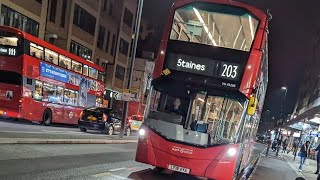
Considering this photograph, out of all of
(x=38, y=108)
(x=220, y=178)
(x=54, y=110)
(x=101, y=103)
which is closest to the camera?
(x=220, y=178)

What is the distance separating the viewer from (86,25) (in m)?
39.7

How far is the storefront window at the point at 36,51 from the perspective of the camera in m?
20.7

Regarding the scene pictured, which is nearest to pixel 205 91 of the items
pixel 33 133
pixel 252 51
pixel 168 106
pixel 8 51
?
pixel 168 106

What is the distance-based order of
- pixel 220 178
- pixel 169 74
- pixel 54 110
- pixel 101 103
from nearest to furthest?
pixel 220 178
pixel 169 74
pixel 54 110
pixel 101 103

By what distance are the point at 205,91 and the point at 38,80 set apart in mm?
14201

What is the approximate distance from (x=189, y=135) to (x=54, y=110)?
1630 cm

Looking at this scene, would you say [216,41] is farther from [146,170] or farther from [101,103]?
[101,103]

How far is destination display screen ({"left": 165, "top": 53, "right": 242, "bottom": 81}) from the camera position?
9836mm

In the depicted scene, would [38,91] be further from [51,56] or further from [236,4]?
[236,4]

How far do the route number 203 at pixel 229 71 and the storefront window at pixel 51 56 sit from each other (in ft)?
48.6

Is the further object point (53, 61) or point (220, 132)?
point (53, 61)

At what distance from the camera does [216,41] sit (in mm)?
10195

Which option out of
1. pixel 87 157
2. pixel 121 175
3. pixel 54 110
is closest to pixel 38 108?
pixel 54 110

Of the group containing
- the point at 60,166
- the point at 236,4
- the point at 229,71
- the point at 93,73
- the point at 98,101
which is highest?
the point at 236,4
